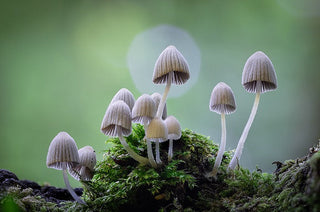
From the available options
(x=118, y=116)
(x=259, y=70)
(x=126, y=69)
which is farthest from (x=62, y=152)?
(x=126, y=69)

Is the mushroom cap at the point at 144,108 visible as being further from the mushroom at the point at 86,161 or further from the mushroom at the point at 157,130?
the mushroom at the point at 86,161

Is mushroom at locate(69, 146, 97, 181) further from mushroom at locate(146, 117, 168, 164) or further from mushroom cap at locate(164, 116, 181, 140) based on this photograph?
mushroom cap at locate(164, 116, 181, 140)

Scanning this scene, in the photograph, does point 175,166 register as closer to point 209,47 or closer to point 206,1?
point 209,47

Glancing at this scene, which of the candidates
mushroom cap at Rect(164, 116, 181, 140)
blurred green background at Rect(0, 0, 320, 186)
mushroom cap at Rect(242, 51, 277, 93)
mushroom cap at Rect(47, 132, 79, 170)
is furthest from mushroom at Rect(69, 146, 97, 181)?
blurred green background at Rect(0, 0, 320, 186)

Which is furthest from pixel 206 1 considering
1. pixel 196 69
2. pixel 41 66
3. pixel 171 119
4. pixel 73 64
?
pixel 171 119

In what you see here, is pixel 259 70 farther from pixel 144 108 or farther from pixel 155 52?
pixel 155 52

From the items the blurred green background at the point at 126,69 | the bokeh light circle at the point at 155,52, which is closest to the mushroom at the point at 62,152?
the blurred green background at the point at 126,69
